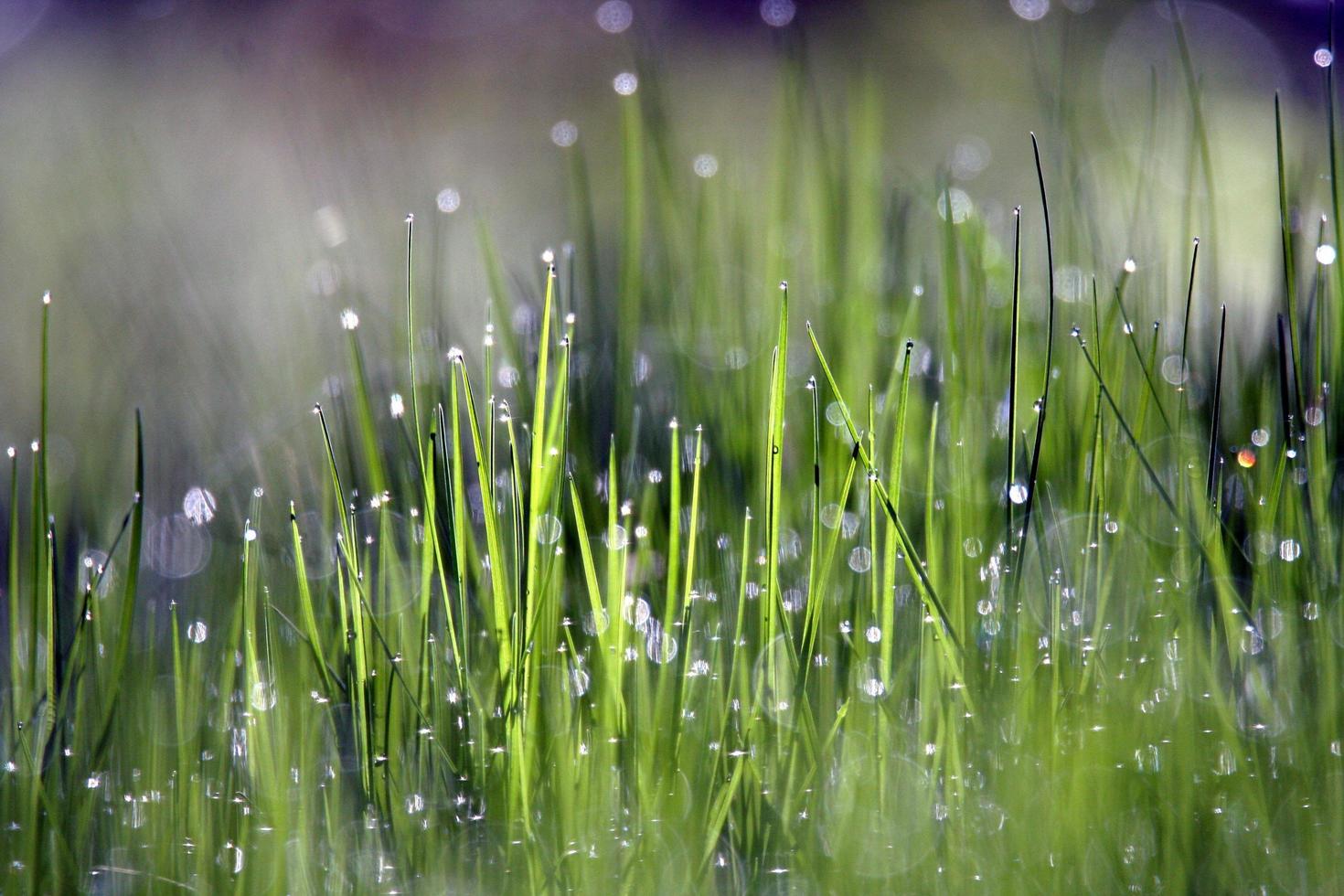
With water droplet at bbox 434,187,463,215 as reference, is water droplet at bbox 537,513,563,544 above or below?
below

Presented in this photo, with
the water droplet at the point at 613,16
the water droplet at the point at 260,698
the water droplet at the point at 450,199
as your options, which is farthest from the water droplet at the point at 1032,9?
the water droplet at the point at 260,698

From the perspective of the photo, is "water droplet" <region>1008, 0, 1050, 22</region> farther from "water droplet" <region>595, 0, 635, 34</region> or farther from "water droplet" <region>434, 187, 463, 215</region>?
"water droplet" <region>434, 187, 463, 215</region>

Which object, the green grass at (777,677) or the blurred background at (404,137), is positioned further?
the blurred background at (404,137)

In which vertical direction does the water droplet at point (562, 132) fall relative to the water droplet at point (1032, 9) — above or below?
below

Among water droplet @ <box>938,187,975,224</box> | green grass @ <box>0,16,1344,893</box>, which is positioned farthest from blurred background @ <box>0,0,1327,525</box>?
green grass @ <box>0,16,1344,893</box>

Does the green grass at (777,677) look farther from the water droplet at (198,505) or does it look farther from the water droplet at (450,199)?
the water droplet at (450,199)

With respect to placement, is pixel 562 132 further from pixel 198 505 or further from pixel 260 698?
pixel 260 698
